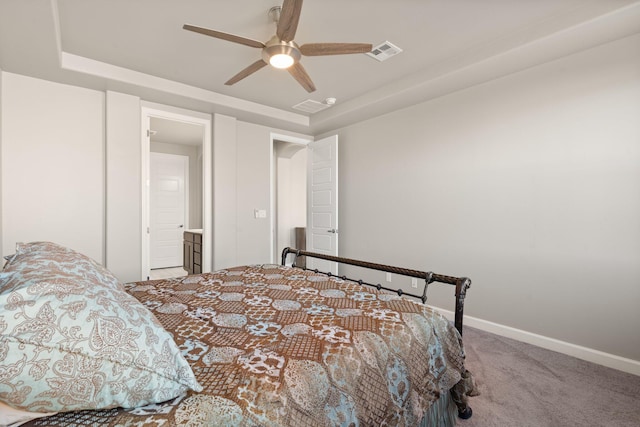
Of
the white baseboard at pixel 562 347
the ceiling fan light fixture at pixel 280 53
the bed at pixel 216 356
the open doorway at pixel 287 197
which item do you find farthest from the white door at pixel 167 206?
the white baseboard at pixel 562 347

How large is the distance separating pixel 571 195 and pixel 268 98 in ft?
11.2

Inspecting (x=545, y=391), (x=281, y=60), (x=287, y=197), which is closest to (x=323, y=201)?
(x=287, y=197)

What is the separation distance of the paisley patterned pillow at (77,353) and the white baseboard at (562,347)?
306 cm

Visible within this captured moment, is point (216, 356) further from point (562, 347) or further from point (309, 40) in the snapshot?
point (562, 347)

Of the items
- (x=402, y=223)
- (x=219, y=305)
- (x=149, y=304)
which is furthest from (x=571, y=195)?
(x=149, y=304)

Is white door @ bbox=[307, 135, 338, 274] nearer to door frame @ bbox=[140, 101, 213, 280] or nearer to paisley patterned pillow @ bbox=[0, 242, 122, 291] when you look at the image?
door frame @ bbox=[140, 101, 213, 280]

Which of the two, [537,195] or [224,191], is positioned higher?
[224,191]

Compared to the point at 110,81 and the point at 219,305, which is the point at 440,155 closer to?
the point at 219,305

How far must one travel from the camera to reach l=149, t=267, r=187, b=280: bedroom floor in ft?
17.9

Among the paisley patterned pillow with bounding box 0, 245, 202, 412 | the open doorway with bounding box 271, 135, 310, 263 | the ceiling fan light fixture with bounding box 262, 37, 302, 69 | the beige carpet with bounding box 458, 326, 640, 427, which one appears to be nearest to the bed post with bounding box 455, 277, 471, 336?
the beige carpet with bounding box 458, 326, 640, 427

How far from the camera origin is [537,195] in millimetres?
2768

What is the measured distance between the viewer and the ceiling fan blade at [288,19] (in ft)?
5.63

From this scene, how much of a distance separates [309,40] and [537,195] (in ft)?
8.17

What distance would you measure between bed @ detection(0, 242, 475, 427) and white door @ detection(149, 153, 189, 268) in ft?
16.1
